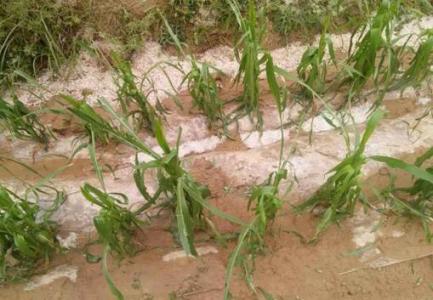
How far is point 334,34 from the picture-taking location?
2568 millimetres

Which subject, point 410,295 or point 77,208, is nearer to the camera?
point 410,295

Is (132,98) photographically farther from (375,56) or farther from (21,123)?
(375,56)

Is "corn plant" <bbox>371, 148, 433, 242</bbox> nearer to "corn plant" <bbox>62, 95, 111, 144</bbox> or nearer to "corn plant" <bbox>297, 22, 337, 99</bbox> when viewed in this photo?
"corn plant" <bbox>297, 22, 337, 99</bbox>

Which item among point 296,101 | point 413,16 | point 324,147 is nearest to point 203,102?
point 296,101

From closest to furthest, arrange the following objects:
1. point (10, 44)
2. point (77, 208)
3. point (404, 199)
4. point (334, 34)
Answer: point (404, 199) → point (77, 208) → point (10, 44) → point (334, 34)

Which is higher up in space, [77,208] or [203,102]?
[203,102]

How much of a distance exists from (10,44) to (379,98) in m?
1.97

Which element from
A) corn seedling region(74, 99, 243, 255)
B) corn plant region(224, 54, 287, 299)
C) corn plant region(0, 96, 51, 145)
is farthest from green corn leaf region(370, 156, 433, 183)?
corn plant region(0, 96, 51, 145)

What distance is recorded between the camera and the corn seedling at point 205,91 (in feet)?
6.52

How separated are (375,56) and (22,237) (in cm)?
165

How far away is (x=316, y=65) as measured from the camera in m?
2.00

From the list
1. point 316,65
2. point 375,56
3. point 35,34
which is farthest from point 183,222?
point 35,34

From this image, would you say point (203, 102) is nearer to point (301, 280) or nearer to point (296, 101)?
point (296, 101)

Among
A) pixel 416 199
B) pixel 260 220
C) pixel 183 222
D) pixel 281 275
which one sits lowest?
pixel 281 275
